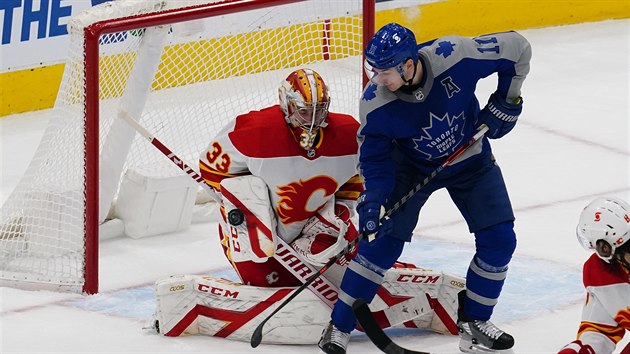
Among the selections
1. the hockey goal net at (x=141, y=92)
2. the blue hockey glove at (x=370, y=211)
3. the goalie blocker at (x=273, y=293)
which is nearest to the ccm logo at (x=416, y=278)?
the goalie blocker at (x=273, y=293)

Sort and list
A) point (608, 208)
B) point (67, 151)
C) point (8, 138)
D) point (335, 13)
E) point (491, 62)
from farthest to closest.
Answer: point (8, 138), point (335, 13), point (67, 151), point (491, 62), point (608, 208)

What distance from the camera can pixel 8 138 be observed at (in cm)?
623

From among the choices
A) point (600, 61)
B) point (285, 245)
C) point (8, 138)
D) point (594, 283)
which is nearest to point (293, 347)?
point (285, 245)

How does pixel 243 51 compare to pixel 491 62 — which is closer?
pixel 491 62

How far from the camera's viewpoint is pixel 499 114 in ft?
13.5

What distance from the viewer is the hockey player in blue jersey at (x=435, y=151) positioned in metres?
4.00

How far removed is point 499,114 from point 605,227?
606 mm

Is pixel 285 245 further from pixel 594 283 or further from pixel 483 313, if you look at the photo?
pixel 594 283

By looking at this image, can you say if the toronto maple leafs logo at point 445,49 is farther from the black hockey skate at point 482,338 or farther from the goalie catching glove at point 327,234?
the black hockey skate at point 482,338

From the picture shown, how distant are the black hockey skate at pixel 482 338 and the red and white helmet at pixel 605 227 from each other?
0.62m

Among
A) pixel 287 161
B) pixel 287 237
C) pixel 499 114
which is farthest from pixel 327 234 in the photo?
pixel 499 114

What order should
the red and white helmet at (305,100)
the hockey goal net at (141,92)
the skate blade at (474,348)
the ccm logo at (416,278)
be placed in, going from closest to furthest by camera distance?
the red and white helmet at (305,100), the skate blade at (474,348), the ccm logo at (416,278), the hockey goal net at (141,92)

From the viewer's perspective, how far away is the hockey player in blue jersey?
4.00 metres

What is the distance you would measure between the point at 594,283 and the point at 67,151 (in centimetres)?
181
